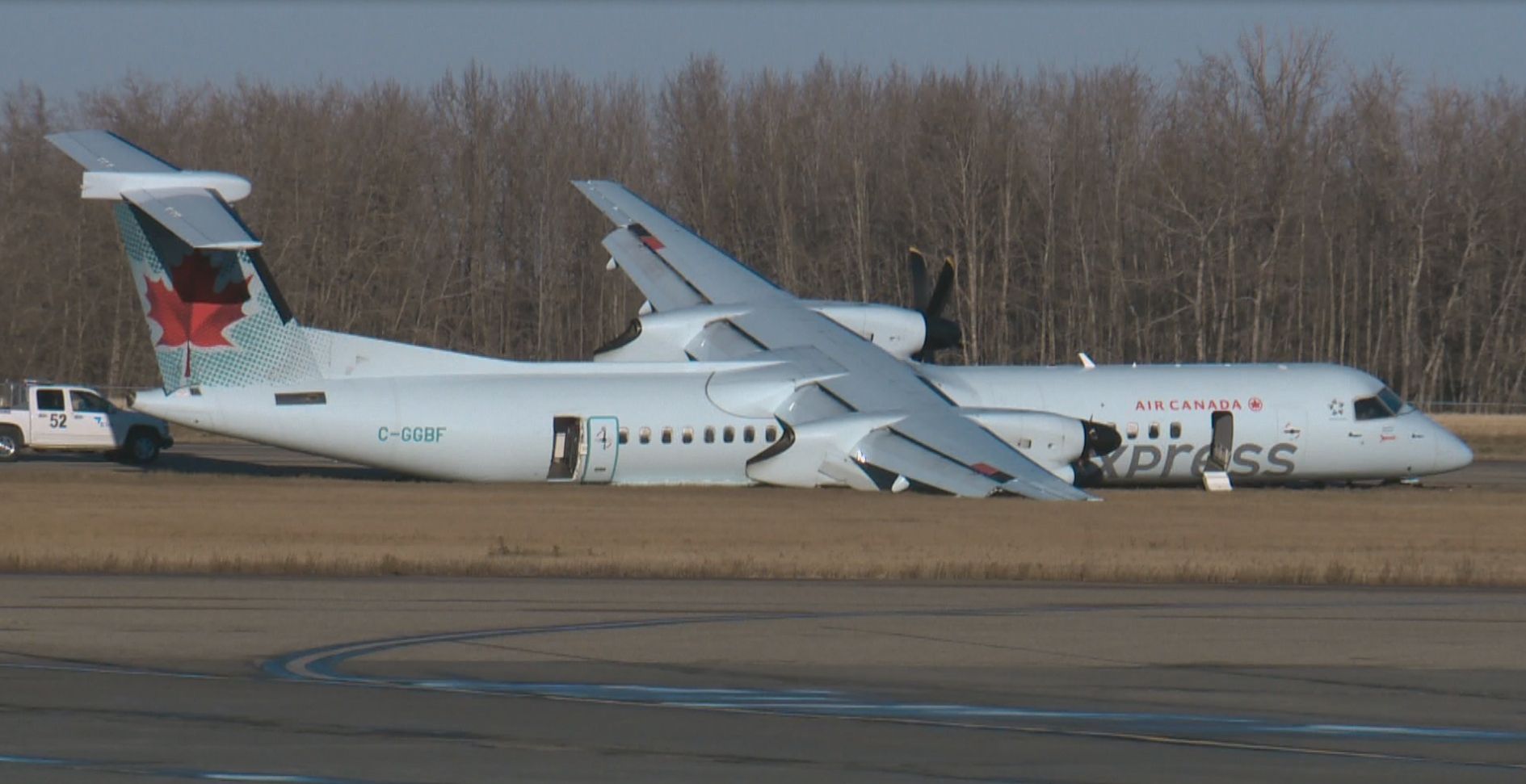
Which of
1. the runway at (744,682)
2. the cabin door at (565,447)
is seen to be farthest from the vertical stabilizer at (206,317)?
the runway at (744,682)

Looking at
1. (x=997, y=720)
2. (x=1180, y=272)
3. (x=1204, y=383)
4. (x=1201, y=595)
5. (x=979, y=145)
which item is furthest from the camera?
(x=979, y=145)

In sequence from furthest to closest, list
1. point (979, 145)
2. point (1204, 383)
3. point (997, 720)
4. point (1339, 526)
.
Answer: point (979, 145), point (1204, 383), point (1339, 526), point (997, 720)

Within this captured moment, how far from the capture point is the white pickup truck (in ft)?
125

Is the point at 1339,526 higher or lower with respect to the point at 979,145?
lower

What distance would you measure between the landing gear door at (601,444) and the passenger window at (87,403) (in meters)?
14.4

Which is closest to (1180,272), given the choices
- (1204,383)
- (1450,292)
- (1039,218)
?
(1039,218)

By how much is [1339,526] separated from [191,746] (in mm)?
19720

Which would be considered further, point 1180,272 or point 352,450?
point 1180,272

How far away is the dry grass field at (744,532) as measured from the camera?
20.2 m

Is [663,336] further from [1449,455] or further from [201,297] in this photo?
[1449,455]

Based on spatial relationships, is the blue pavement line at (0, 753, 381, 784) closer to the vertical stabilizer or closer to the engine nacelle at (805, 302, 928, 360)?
the vertical stabilizer

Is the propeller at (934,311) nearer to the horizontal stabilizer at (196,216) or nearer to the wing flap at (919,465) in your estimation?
the wing flap at (919,465)

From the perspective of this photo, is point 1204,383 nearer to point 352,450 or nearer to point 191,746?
point 352,450

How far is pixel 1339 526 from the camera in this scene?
25812mm
